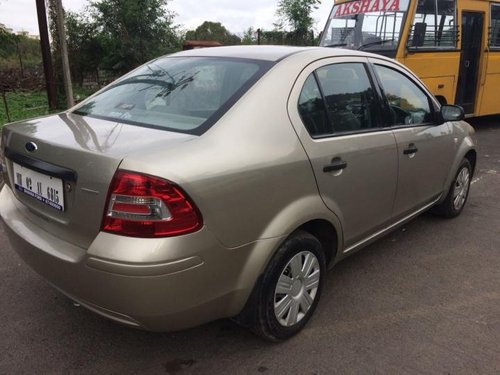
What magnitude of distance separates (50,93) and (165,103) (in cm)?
812

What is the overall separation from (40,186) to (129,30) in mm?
13189

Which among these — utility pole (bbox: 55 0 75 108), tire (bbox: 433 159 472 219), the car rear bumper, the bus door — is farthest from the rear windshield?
the bus door

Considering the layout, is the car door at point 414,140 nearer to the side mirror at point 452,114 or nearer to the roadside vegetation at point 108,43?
the side mirror at point 452,114

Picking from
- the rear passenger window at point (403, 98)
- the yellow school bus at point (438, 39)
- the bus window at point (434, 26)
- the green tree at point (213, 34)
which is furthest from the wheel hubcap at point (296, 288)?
the green tree at point (213, 34)

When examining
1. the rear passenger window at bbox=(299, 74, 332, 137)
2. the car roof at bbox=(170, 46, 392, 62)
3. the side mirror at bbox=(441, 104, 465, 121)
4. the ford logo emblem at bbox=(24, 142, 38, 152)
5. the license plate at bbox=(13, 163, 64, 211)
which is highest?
the car roof at bbox=(170, 46, 392, 62)

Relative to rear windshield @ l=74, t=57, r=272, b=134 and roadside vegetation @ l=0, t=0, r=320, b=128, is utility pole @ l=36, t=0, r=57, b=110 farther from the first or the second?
rear windshield @ l=74, t=57, r=272, b=134

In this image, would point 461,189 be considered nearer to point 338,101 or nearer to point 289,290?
point 338,101

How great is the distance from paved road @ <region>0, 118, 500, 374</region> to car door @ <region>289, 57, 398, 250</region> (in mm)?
456

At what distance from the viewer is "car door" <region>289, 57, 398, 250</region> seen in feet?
8.82

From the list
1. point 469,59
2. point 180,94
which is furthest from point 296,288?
point 469,59

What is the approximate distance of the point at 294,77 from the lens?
268 centimetres

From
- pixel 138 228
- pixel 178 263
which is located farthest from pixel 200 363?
pixel 138 228

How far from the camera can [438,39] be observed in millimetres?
7949

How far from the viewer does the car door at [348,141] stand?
2688 millimetres
